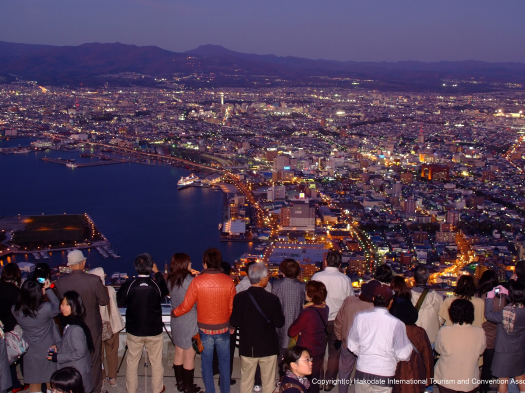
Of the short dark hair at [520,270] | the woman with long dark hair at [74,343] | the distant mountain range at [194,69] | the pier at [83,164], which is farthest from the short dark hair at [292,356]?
the distant mountain range at [194,69]

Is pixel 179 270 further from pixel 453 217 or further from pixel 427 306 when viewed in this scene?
pixel 453 217

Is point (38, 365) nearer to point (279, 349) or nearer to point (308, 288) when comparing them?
point (279, 349)

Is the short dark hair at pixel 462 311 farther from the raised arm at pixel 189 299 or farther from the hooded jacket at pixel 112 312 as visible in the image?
the hooded jacket at pixel 112 312

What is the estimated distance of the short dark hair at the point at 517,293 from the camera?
5.33ft

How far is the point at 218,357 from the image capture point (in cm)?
171

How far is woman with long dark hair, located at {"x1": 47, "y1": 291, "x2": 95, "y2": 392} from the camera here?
4.79 feet

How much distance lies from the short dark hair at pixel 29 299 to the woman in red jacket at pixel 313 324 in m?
0.69

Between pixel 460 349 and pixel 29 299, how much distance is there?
1.17 metres

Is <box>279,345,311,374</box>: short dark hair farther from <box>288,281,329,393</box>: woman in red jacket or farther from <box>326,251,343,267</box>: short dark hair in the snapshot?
<box>326,251,343,267</box>: short dark hair

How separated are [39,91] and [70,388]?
159 feet

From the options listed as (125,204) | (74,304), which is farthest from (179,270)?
(125,204)

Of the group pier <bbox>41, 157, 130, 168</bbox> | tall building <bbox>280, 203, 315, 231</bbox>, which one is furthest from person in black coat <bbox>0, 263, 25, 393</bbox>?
pier <bbox>41, 157, 130, 168</bbox>

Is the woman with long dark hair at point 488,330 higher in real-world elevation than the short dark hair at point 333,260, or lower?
lower

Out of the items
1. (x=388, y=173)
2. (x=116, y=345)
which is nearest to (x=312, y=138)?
(x=388, y=173)
